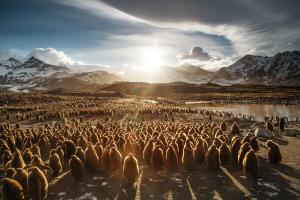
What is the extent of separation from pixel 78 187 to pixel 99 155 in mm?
3505

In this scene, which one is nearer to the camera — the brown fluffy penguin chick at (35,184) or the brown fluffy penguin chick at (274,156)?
the brown fluffy penguin chick at (35,184)

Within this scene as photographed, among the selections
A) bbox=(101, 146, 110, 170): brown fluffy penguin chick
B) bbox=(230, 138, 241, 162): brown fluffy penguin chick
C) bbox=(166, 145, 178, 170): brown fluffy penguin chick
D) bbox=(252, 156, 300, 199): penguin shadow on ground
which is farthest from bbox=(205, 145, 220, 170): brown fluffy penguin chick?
bbox=(101, 146, 110, 170): brown fluffy penguin chick

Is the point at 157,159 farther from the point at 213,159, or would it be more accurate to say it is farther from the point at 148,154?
the point at 213,159

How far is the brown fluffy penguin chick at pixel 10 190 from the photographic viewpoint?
10945 millimetres

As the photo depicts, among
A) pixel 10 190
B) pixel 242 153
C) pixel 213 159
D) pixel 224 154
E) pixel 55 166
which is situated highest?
pixel 242 153

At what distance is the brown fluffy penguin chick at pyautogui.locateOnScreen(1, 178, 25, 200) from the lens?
10945 mm

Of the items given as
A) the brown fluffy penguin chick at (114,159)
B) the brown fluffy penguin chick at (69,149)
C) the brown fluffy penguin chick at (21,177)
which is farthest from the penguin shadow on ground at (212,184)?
the brown fluffy penguin chick at (69,149)

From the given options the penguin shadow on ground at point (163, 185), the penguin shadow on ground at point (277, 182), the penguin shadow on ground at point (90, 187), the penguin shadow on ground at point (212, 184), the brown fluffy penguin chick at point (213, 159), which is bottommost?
the penguin shadow on ground at point (90, 187)

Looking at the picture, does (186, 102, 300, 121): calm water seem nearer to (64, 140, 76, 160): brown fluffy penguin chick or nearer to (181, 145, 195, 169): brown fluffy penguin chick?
(181, 145, 195, 169): brown fluffy penguin chick

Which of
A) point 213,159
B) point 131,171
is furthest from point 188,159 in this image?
point 131,171

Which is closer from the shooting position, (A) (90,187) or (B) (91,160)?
(A) (90,187)

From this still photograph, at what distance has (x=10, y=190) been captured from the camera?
432 inches

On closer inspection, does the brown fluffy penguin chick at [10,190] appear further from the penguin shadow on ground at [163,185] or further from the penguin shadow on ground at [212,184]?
the penguin shadow on ground at [212,184]

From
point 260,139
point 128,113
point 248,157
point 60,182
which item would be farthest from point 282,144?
point 128,113
